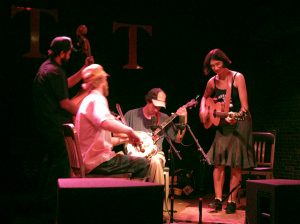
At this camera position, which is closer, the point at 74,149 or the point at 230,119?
the point at 74,149

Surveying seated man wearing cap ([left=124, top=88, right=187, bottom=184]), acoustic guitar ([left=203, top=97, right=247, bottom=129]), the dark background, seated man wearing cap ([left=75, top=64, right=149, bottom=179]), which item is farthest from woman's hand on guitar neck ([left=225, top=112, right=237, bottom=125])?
the dark background

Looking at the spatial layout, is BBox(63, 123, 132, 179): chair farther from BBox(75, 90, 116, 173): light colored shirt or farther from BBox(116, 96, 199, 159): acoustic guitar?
BBox(116, 96, 199, 159): acoustic guitar

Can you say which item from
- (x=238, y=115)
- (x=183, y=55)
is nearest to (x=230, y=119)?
(x=238, y=115)

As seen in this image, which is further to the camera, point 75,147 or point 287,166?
point 287,166

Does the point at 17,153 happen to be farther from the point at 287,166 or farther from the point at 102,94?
the point at 287,166

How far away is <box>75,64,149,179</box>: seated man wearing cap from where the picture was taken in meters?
3.53

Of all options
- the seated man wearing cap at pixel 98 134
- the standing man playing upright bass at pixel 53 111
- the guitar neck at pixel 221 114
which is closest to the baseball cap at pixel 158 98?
the guitar neck at pixel 221 114

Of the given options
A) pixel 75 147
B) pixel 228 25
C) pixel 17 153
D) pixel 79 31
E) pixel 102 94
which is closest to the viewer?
pixel 75 147

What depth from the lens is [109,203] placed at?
7.98ft

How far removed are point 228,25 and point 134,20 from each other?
1586 millimetres

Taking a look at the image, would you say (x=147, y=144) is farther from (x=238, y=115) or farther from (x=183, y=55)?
(x=183, y=55)

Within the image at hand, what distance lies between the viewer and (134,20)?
272 inches

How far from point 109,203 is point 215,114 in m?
2.89

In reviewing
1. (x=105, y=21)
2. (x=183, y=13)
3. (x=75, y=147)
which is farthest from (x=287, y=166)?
(x=75, y=147)
